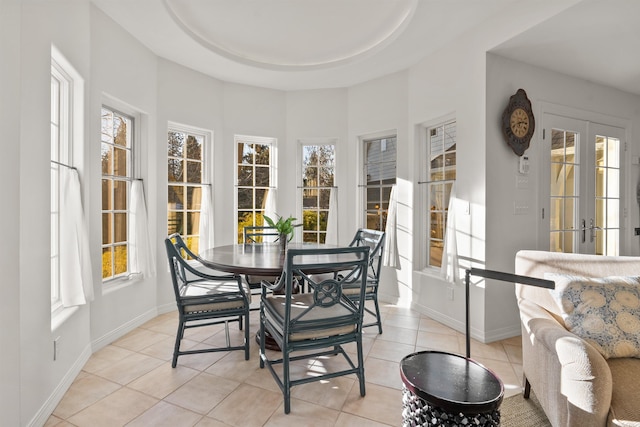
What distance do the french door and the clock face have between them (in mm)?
347

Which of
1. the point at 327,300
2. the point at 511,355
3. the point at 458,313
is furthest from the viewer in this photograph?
the point at 458,313

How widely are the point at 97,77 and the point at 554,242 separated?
4.59 m

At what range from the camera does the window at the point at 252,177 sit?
449 centimetres

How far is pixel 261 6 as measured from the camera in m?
2.85

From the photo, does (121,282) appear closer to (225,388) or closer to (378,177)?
(225,388)

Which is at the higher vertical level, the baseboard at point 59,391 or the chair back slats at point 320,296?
the chair back slats at point 320,296

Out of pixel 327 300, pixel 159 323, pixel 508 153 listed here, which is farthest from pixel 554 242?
pixel 159 323

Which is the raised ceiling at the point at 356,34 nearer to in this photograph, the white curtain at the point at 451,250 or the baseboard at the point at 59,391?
the white curtain at the point at 451,250

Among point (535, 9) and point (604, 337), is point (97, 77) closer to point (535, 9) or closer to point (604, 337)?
point (535, 9)

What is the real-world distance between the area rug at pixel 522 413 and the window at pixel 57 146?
297 centimetres

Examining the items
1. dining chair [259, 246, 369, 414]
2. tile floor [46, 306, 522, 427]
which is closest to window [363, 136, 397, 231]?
tile floor [46, 306, 522, 427]

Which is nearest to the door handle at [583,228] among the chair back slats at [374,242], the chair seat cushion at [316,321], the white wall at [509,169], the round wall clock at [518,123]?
the white wall at [509,169]

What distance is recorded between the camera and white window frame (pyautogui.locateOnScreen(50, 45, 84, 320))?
2.27 m

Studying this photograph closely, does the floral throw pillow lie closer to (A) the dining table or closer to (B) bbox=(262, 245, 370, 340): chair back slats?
(B) bbox=(262, 245, 370, 340): chair back slats
